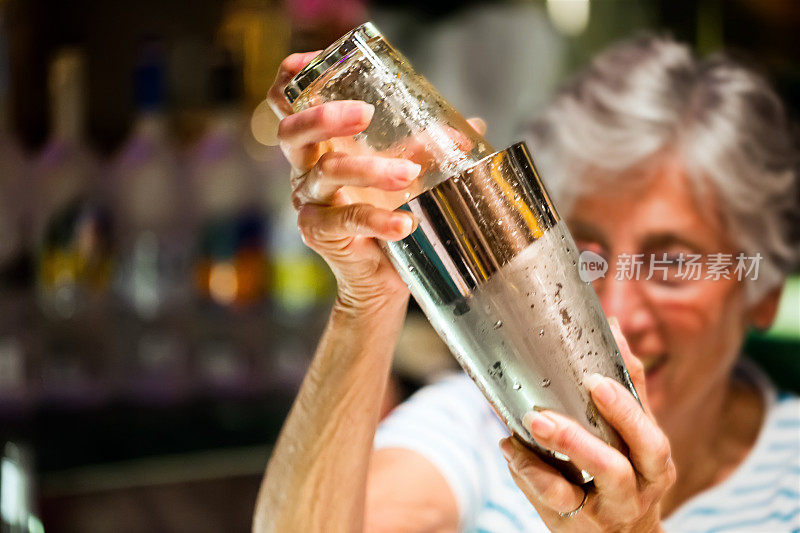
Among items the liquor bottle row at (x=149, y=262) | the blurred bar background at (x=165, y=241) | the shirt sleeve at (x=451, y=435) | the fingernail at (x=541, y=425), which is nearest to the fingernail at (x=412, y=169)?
the fingernail at (x=541, y=425)

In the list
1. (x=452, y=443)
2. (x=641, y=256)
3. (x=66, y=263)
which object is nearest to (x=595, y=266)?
(x=641, y=256)

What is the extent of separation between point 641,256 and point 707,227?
55 mm

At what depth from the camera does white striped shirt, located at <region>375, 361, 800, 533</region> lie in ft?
1.71

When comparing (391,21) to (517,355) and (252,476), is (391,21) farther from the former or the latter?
(517,355)

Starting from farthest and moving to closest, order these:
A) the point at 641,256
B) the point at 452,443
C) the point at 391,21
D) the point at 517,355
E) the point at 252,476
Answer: the point at 252,476, the point at 391,21, the point at 452,443, the point at 641,256, the point at 517,355

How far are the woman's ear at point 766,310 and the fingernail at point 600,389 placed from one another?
0.21 m

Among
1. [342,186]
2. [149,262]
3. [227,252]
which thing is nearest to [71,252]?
[149,262]

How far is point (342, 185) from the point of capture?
367 millimetres

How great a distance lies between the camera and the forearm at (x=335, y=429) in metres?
0.48

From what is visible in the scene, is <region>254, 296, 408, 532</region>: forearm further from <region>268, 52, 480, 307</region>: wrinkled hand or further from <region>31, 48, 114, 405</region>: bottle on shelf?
<region>31, 48, 114, 405</region>: bottle on shelf

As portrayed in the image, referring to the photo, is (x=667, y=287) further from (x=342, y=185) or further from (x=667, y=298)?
(x=342, y=185)

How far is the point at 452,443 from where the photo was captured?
27.0 inches

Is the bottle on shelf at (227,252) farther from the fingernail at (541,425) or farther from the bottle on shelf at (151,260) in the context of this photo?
the fingernail at (541,425)

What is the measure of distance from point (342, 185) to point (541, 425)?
14 cm
